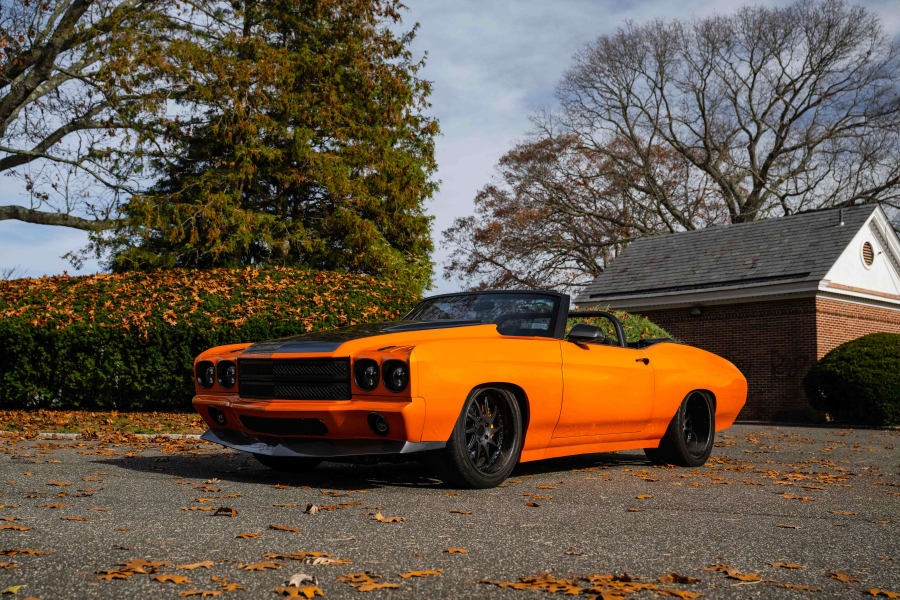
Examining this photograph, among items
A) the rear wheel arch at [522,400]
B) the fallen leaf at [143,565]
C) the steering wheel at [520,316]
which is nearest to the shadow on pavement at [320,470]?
the rear wheel arch at [522,400]

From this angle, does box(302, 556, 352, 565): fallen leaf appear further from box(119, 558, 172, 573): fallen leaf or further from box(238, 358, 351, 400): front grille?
box(238, 358, 351, 400): front grille

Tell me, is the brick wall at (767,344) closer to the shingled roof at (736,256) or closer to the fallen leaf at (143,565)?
the shingled roof at (736,256)

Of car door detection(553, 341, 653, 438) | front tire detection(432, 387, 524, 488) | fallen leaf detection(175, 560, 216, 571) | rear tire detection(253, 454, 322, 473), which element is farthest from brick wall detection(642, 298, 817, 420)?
fallen leaf detection(175, 560, 216, 571)

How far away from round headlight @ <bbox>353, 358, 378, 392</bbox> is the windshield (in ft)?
4.39

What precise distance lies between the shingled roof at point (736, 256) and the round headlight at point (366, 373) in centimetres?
1773

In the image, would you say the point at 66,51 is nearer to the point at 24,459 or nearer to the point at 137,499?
the point at 24,459

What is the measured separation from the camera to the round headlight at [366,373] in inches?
220

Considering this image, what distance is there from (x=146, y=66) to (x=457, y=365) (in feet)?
57.1

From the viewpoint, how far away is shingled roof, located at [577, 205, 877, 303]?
72.6 feet

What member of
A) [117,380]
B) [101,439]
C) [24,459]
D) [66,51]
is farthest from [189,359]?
[66,51]

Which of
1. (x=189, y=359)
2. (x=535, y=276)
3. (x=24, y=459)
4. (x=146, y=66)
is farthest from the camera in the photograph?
(x=535, y=276)

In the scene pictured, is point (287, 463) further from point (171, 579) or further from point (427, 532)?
point (171, 579)

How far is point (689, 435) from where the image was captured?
815cm

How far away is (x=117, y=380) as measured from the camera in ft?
41.8
